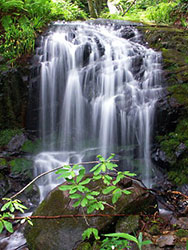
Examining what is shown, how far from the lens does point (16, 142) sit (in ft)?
17.2

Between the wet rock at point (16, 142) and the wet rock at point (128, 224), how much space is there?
3.56 meters

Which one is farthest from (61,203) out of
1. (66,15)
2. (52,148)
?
(66,15)

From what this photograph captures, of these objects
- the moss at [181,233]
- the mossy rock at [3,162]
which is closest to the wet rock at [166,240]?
the moss at [181,233]

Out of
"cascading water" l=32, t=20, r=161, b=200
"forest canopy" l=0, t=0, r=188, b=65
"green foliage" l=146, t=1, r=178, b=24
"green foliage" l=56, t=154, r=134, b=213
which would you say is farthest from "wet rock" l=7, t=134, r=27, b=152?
"green foliage" l=146, t=1, r=178, b=24

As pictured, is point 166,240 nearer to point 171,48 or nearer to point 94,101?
point 94,101

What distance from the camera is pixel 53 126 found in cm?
578

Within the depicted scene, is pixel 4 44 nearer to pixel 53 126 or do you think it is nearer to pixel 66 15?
pixel 53 126

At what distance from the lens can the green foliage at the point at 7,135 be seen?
5.15 m

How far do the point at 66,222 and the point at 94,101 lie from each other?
371 cm

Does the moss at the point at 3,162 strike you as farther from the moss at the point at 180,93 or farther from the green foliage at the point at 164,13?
the green foliage at the point at 164,13

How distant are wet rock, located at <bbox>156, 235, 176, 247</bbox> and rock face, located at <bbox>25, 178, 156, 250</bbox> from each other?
0.40 m

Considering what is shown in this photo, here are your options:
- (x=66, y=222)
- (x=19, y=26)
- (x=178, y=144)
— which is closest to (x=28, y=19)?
(x=19, y=26)

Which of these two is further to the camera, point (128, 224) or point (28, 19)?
point (28, 19)

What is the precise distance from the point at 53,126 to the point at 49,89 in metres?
1.03
